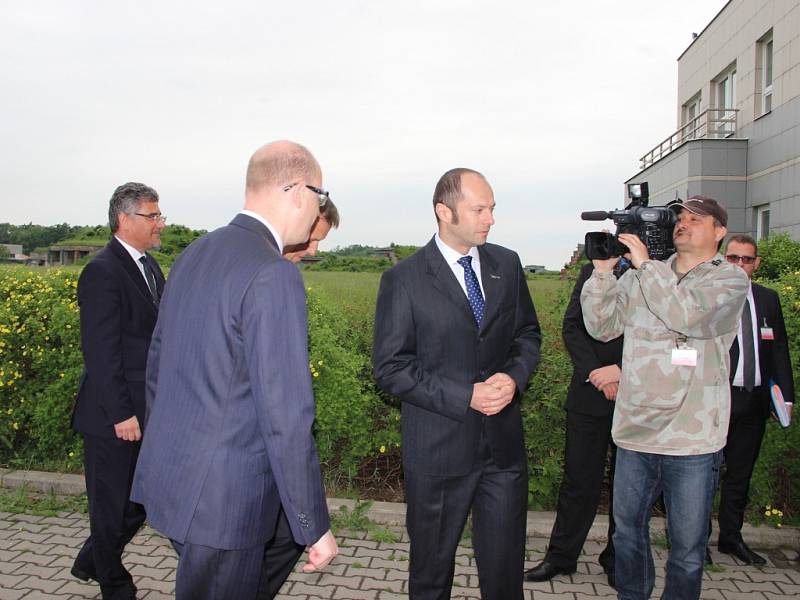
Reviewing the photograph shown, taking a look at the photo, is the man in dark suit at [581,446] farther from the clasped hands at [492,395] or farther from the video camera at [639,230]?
the clasped hands at [492,395]

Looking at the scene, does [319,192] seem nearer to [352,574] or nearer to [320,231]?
[320,231]

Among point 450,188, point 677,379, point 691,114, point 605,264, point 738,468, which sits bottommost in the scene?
point 738,468

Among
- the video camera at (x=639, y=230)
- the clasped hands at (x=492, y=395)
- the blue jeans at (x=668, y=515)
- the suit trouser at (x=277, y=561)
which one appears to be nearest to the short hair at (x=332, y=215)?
the clasped hands at (x=492, y=395)

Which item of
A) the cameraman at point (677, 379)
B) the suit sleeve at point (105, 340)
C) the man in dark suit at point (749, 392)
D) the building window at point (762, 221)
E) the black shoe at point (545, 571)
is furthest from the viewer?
the building window at point (762, 221)

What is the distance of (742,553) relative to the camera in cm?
463

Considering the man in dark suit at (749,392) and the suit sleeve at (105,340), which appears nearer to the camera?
the suit sleeve at (105,340)

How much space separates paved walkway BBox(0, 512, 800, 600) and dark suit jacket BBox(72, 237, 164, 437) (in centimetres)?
119

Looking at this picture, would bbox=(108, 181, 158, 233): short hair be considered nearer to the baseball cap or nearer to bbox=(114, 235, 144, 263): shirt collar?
bbox=(114, 235, 144, 263): shirt collar

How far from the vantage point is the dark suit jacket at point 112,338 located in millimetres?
3721

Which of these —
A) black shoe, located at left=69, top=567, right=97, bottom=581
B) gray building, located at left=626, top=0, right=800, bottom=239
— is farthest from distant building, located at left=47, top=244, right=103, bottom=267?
gray building, located at left=626, top=0, right=800, bottom=239

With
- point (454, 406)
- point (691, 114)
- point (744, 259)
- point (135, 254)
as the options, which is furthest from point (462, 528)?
point (691, 114)

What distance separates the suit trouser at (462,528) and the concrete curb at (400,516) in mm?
1902

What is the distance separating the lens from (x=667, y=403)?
3244 mm

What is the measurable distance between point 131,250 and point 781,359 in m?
4.43
